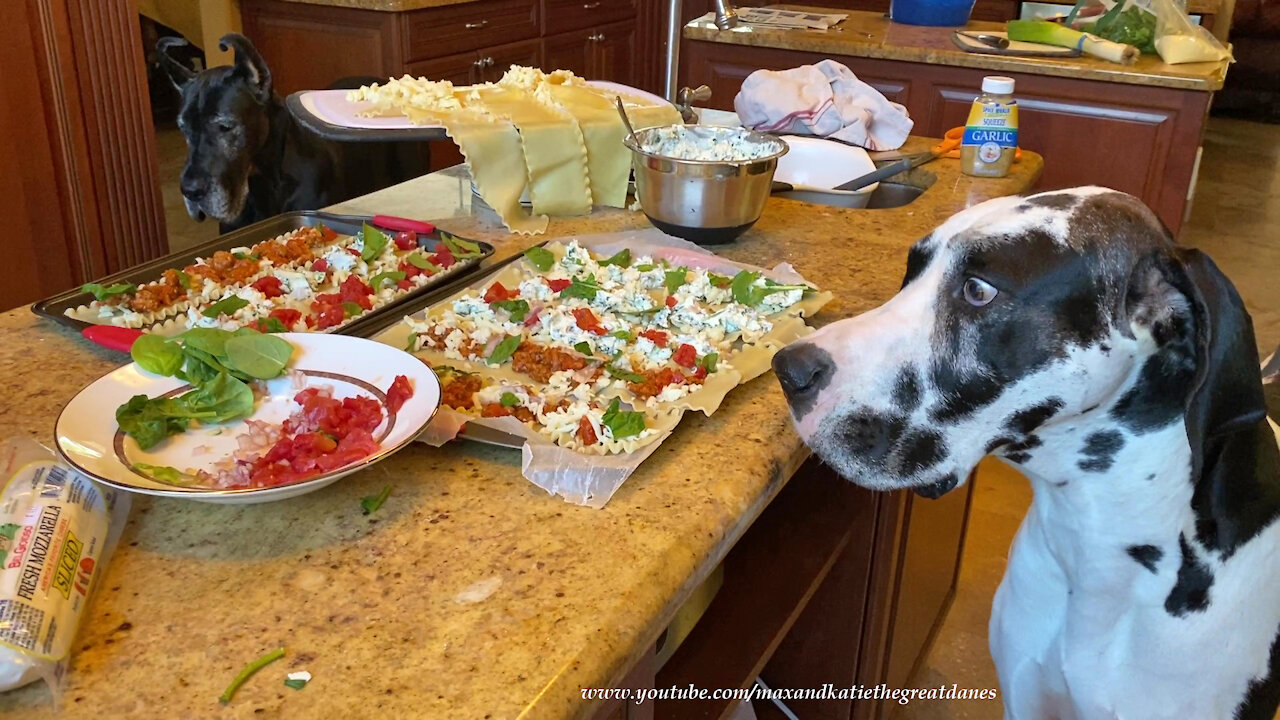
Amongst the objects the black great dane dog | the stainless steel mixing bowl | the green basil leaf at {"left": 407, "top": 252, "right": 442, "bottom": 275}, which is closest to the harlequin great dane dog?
the stainless steel mixing bowl

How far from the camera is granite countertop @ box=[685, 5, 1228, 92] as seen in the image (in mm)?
3166

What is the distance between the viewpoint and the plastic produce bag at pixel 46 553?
0.74m

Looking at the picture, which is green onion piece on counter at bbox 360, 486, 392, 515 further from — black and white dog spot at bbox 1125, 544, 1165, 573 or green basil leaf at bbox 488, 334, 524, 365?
black and white dog spot at bbox 1125, 544, 1165, 573

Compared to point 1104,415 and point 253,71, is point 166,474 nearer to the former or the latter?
point 1104,415

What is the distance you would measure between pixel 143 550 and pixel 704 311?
749 millimetres

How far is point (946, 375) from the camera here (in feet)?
3.56

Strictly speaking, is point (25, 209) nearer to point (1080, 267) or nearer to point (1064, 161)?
point (1080, 267)

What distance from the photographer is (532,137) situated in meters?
1.83

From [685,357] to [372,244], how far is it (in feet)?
1.91

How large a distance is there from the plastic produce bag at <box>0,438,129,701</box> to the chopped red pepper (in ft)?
2.03

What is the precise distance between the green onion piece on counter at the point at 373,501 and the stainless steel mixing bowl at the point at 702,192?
813 millimetres

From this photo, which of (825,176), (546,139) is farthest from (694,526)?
(825,176)

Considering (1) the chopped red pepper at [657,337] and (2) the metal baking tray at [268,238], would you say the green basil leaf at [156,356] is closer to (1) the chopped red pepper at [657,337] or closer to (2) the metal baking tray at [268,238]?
(2) the metal baking tray at [268,238]

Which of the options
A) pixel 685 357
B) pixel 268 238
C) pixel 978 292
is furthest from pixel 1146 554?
pixel 268 238
